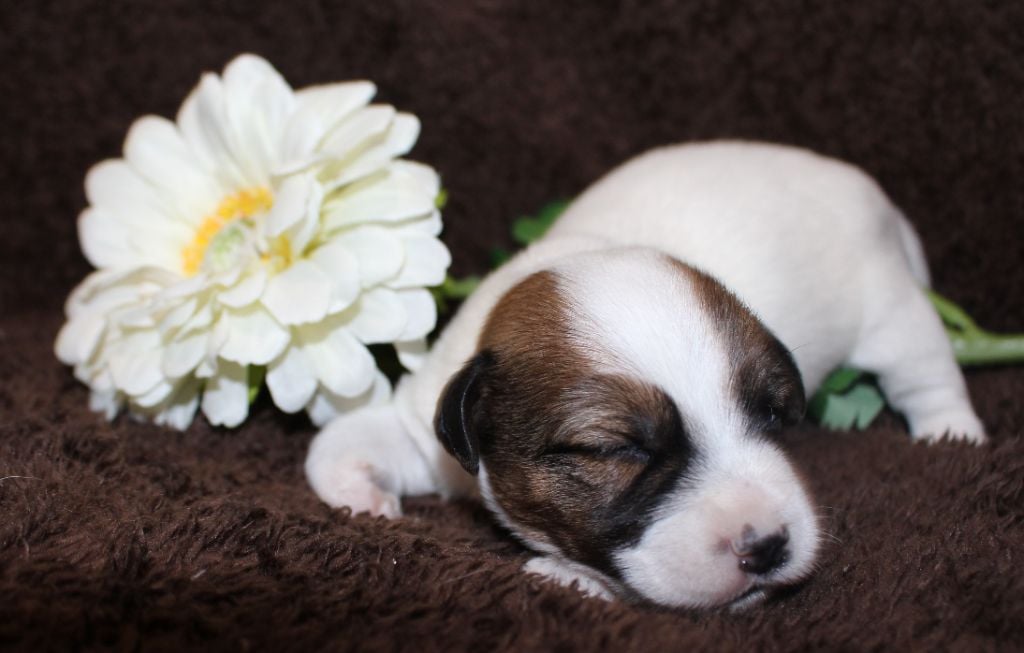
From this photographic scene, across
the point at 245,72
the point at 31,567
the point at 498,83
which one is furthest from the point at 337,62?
the point at 31,567

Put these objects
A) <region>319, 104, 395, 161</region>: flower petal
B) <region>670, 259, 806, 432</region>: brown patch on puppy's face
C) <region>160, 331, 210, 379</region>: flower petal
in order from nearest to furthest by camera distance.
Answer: <region>670, 259, 806, 432</region>: brown patch on puppy's face → <region>160, 331, 210, 379</region>: flower petal → <region>319, 104, 395, 161</region>: flower petal

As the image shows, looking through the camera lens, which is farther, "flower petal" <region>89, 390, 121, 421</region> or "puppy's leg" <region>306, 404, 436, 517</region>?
"flower petal" <region>89, 390, 121, 421</region>

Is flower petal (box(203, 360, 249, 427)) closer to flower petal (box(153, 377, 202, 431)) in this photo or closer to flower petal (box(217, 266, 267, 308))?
flower petal (box(153, 377, 202, 431))

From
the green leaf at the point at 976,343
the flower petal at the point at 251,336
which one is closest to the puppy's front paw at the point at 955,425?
the green leaf at the point at 976,343

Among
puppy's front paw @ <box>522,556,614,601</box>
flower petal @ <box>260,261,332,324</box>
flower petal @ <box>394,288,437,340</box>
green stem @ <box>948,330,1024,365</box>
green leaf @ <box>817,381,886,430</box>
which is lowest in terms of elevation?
green leaf @ <box>817,381,886,430</box>

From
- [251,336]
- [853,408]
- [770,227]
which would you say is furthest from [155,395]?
[853,408]

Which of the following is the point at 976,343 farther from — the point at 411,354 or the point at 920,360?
the point at 411,354

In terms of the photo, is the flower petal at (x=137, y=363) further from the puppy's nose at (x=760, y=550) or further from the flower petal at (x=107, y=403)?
the puppy's nose at (x=760, y=550)

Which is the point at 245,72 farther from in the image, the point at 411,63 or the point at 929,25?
the point at 929,25

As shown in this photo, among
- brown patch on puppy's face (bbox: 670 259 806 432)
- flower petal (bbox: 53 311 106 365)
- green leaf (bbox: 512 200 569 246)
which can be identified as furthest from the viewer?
green leaf (bbox: 512 200 569 246)

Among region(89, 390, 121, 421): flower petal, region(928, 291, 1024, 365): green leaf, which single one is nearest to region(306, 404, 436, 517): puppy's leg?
region(89, 390, 121, 421): flower petal
